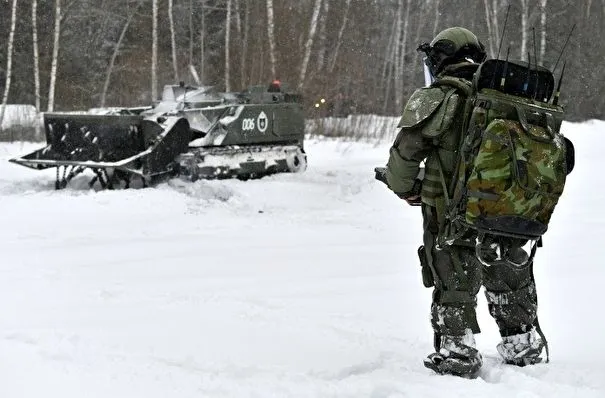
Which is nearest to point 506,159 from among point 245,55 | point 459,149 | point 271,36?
point 459,149

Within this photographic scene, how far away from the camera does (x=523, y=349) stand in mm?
3701

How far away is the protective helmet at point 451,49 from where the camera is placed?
145 inches

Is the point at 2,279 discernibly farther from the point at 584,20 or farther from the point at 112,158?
the point at 584,20

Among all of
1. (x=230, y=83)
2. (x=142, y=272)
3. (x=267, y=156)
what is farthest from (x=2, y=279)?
(x=230, y=83)

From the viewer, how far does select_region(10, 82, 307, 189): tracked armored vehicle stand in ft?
34.7

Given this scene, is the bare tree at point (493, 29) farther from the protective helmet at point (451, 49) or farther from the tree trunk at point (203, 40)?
the protective helmet at point (451, 49)

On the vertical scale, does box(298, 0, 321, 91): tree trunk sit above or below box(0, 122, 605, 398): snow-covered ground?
above

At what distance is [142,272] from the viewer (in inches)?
237

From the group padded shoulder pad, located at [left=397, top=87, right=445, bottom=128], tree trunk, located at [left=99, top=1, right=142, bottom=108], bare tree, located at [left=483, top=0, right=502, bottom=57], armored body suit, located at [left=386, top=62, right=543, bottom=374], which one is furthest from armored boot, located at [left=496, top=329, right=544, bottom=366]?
tree trunk, located at [left=99, top=1, right=142, bottom=108]

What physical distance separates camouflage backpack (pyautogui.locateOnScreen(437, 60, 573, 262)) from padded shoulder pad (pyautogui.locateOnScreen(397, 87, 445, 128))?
13 centimetres

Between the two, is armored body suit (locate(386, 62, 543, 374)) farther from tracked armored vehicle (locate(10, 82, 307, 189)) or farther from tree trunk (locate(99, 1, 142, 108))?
tree trunk (locate(99, 1, 142, 108))

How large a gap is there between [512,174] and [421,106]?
0.49 m

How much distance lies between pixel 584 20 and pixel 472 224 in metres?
33.1

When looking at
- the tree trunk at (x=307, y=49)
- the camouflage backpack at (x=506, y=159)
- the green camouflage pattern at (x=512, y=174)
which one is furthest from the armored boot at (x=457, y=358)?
the tree trunk at (x=307, y=49)
